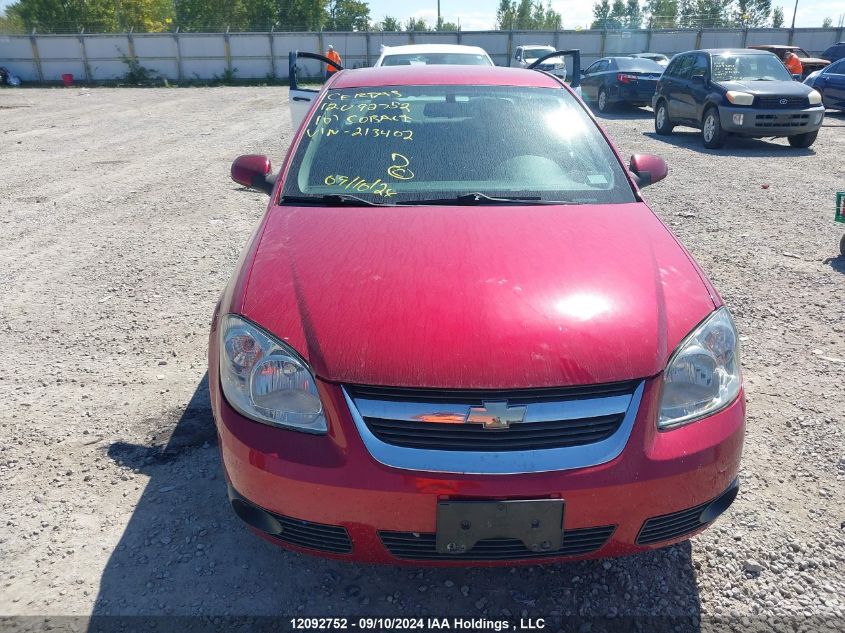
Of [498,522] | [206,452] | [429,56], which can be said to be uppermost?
[429,56]

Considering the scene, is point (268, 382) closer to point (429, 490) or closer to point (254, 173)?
point (429, 490)

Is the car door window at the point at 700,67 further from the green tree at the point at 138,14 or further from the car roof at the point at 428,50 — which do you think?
the green tree at the point at 138,14

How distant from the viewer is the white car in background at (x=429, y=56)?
32.4 feet

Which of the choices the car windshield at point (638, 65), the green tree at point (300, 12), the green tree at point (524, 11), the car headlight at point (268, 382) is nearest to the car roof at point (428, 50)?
the car windshield at point (638, 65)

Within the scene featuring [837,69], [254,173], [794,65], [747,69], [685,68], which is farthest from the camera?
[794,65]

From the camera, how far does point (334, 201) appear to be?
2777mm

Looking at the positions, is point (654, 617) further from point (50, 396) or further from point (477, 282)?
point (50, 396)

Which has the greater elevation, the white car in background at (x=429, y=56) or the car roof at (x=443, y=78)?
the white car in background at (x=429, y=56)

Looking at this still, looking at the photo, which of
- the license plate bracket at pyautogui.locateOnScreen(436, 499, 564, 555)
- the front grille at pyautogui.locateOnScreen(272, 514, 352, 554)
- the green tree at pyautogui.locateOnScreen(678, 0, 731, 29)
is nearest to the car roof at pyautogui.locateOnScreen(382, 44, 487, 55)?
the front grille at pyautogui.locateOnScreen(272, 514, 352, 554)

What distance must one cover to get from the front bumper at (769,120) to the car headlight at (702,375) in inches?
390

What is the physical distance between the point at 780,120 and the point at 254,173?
1006 cm

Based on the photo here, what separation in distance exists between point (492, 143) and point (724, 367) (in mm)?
1521

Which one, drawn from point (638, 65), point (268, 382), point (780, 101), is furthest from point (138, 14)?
point (268, 382)

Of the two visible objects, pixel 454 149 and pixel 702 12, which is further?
pixel 702 12
